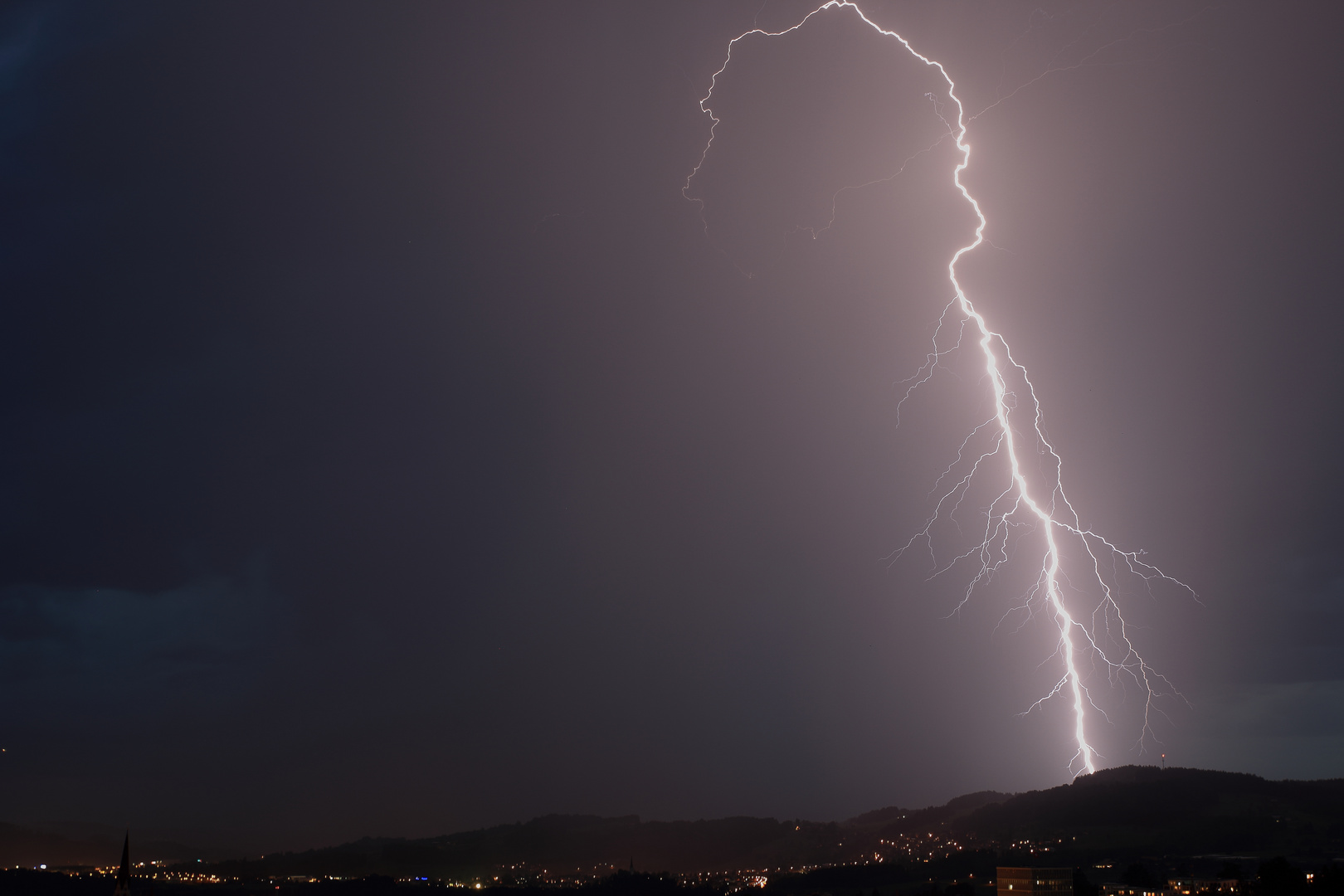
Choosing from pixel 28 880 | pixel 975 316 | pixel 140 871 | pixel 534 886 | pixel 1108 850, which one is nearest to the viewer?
pixel 975 316

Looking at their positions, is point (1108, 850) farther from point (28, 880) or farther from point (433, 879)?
point (28, 880)

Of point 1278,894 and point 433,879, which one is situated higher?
point 1278,894

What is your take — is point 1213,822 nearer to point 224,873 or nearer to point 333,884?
point 333,884

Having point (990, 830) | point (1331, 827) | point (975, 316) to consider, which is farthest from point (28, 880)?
point (1331, 827)

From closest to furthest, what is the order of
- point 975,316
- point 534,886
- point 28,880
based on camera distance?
point 975,316 < point 28,880 < point 534,886

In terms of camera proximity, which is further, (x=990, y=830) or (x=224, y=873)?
(x=224, y=873)

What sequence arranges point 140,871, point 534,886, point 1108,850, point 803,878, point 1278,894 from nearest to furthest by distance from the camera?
point 1278,894
point 1108,850
point 803,878
point 534,886
point 140,871

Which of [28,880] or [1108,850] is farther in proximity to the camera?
[28,880]

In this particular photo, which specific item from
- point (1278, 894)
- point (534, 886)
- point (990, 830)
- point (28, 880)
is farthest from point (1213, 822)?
point (28, 880)

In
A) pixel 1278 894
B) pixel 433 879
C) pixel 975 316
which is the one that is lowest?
→ pixel 433 879
